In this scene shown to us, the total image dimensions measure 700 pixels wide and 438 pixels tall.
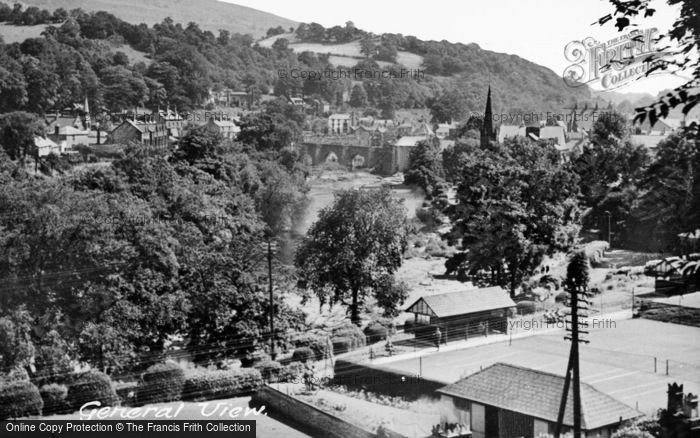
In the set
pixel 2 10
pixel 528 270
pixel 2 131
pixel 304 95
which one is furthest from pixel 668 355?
pixel 2 10

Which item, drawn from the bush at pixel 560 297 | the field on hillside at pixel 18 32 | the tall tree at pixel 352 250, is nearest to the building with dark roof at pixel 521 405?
the tall tree at pixel 352 250

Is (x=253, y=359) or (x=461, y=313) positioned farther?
(x=461, y=313)

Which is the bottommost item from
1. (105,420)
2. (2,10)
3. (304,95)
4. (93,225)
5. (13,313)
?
(105,420)

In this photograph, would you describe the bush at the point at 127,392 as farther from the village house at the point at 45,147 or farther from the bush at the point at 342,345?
the village house at the point at 45,147

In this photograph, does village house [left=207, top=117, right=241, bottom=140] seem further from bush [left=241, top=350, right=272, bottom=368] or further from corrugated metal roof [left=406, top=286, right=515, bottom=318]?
bush [left=241, top=350, right=272, bottom=368]

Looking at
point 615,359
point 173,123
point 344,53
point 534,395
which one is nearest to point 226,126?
point 173,123

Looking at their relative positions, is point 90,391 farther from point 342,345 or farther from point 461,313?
point 461,313

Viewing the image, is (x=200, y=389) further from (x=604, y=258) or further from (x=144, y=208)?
(x=604, y=258)
